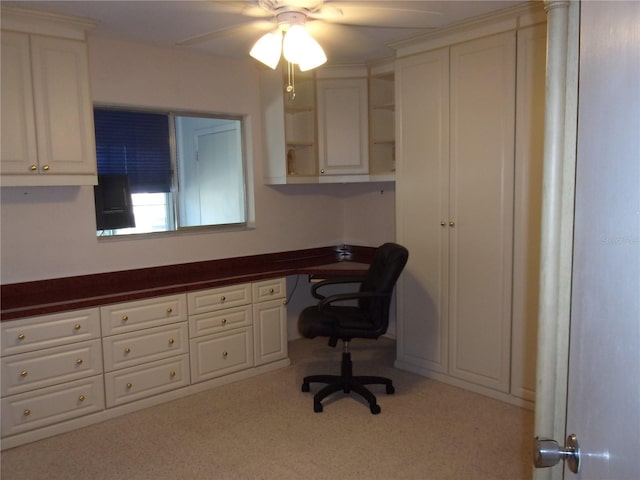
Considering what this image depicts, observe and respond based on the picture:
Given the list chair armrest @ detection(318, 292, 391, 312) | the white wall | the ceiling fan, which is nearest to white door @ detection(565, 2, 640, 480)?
the ceiling fan

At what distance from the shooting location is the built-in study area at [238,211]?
9.93ft

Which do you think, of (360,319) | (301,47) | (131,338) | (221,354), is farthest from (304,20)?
(221,354)

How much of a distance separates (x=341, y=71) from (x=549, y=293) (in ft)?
11.9

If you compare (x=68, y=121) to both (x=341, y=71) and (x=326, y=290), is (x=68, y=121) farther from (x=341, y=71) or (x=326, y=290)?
(x=326, y=290)

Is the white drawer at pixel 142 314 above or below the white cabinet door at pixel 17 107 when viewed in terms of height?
below

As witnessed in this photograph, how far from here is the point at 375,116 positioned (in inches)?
174

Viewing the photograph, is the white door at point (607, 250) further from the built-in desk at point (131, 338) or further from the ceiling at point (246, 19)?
the built-in desk at point (131, 338)

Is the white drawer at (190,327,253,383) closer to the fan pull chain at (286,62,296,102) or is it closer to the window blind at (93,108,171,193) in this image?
the window blind at (93,108,171,193)

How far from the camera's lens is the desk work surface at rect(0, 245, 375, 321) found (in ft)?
9.99

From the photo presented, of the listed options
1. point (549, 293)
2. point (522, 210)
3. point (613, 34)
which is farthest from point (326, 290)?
point (613, 34)

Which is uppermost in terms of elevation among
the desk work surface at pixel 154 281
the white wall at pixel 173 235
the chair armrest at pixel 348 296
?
the white wall at pixel 173 235

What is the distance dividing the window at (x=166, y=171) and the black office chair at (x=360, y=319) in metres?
1.39

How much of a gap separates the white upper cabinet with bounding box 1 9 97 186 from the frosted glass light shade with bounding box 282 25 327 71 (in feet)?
4.40

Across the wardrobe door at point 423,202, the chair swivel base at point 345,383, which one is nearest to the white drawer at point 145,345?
the chair swivel base at point 345,383
